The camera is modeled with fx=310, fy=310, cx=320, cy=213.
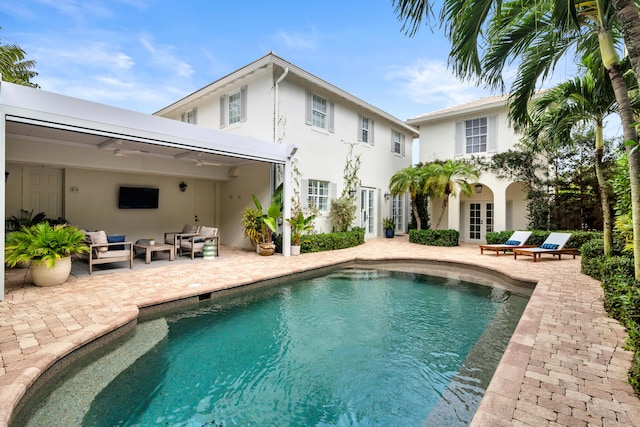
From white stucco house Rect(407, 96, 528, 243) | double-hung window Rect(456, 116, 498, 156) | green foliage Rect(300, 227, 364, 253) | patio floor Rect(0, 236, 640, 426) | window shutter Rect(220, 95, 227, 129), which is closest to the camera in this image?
patio floor Rect(0, 236, 640, 426)

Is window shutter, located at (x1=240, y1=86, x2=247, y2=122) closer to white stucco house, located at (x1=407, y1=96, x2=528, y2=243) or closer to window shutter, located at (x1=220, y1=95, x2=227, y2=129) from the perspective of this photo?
window shutter, located at (x1=220, y1=95, x2=227, y2=129)

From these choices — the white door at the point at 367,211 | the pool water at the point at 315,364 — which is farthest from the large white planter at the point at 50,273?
the white door at the point at 367,211

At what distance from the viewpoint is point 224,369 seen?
4055mm

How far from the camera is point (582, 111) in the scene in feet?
26.4

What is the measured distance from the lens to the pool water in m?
3.19

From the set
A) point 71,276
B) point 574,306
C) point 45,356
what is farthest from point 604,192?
point 71,276

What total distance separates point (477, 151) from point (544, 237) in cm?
538

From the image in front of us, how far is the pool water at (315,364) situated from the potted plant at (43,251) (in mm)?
3148

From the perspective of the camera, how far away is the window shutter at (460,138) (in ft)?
53.2

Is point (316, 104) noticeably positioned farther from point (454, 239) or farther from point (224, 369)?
point (224, 369)

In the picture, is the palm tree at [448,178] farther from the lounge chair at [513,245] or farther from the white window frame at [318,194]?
the white window frame at [318,194]

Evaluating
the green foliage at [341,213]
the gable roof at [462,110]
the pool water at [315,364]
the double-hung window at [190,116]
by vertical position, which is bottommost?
the pool water at [315,364]

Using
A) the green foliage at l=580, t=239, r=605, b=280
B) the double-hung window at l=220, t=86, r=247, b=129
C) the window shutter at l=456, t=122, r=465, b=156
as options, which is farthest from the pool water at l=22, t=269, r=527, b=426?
the window shutter at l=456, t=122, r=465, b=156

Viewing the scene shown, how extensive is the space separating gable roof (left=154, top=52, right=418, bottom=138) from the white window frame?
12.9 feet
